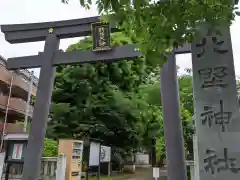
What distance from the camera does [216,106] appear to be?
3318mm

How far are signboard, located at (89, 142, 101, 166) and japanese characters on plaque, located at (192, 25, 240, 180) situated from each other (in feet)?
15.2

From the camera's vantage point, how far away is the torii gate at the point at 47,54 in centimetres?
632

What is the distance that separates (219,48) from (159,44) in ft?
4.58

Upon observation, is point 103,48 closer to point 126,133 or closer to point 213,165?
point 213,165

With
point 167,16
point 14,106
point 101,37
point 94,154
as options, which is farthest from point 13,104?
point 167,16

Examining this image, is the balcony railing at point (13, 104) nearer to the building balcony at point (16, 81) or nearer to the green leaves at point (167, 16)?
the building balcony at point (16, 81)

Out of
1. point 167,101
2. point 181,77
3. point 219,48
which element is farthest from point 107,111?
point 219,48

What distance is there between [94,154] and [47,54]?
10.6ft

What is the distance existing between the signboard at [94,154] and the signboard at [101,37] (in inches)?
113

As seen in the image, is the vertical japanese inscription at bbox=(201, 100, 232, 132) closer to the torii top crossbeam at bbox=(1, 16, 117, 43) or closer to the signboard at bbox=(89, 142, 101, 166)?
the torii top crossbeam at bbox=(1, 16, 117, 43)

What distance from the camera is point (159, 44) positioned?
2.54 meters

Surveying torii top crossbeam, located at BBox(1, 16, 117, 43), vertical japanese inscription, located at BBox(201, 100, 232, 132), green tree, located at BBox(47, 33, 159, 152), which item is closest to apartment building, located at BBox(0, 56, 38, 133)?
green tree, located at BBox(47, 33, 159, 152)

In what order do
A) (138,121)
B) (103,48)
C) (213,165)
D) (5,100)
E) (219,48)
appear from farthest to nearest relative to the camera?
(5,100) → (138,121) → (103,48) → (219,48) → (213,165)

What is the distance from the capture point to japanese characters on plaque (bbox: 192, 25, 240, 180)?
123 inches
